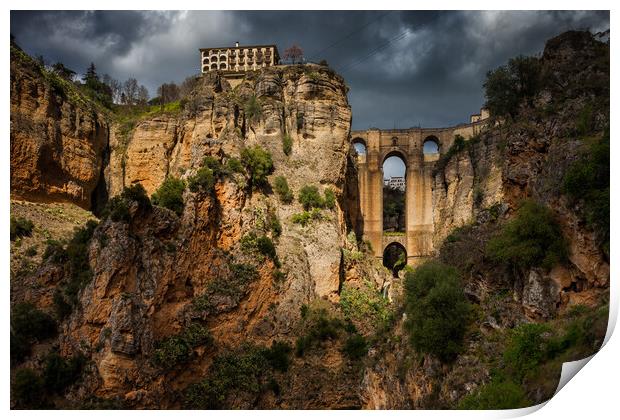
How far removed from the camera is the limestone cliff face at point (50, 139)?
22.8 m

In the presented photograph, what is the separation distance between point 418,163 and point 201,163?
21.2m

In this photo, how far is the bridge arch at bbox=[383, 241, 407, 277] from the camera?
42562mm

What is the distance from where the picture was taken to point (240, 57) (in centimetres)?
3494

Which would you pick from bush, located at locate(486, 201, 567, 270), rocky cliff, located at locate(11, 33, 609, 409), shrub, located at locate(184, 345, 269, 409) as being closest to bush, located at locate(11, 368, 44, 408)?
rocky cliff, located at locate(11, 33, 609, 409)

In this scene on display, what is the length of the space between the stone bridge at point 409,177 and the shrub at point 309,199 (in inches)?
564

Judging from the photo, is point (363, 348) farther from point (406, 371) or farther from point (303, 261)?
point (406, 371)

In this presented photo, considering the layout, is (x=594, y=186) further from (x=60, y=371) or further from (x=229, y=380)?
(x=60, y=371)

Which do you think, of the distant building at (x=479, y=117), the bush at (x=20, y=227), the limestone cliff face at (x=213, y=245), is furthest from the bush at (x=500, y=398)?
the distant building at (x=479, y=117)

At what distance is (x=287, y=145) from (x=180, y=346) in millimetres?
12449

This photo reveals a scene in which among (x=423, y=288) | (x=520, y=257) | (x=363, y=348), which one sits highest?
(x=520, y=257)

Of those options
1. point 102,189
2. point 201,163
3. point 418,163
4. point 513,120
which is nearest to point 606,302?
point 513,120
